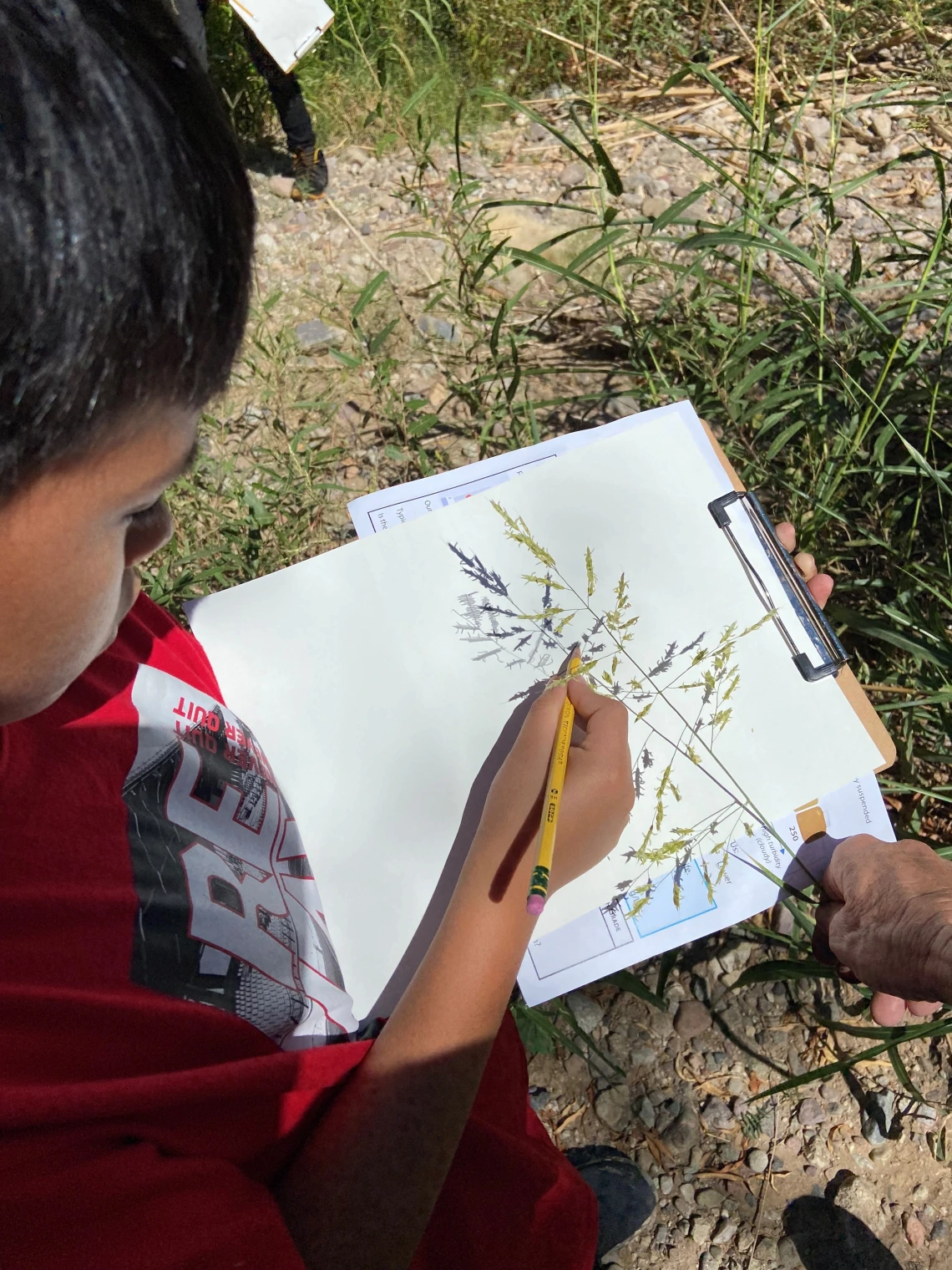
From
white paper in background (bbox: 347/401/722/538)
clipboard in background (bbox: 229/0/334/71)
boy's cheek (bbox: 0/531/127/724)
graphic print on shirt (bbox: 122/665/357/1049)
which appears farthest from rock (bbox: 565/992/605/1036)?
clipboard in background (bbox: 229/0/334/71)

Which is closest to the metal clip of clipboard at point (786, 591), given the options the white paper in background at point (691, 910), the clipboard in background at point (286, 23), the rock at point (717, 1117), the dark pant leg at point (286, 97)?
the white paper in background at point (691, 910)

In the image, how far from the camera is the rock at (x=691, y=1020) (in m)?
1.25

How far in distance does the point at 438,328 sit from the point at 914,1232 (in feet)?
5.63

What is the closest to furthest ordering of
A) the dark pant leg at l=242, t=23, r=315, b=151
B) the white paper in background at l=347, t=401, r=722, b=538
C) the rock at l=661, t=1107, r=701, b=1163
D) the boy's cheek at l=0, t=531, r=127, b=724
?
the boy's cheek at l=0, t=531, r=127, b=724 < the white paper in background at l=347, t=401, r=722, b=538 < the rock at l=661, t=1107, r=701, b=1163 < the dark pant leg at l=242, t=23, r=315, b=151

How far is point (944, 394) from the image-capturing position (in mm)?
1254

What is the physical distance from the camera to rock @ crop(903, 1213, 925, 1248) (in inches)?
43.6

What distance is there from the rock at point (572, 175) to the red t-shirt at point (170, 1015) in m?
1.55

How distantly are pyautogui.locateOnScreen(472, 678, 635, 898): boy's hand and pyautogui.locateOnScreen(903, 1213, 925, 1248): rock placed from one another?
Result: 723 mm

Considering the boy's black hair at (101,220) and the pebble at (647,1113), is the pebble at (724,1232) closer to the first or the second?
the pebble at (647,1113)

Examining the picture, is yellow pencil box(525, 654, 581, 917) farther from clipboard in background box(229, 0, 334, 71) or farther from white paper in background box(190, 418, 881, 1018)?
clipboard in background box(229, 0, 334, 71)

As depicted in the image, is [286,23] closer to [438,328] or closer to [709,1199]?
[438,328]

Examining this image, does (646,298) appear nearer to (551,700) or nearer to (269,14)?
→ (269,14)

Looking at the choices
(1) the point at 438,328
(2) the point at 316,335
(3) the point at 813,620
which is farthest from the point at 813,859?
(2) the point at 316,335

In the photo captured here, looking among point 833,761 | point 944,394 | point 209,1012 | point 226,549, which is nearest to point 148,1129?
point 209,1012
